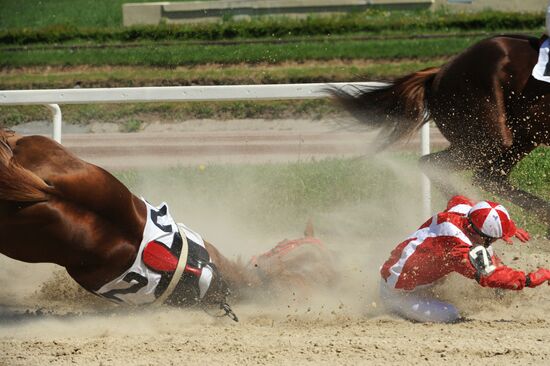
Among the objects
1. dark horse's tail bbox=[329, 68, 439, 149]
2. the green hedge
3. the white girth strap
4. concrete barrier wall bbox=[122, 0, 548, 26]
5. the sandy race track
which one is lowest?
the sandy race track

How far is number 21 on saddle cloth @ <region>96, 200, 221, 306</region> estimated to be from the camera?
4.73 meters

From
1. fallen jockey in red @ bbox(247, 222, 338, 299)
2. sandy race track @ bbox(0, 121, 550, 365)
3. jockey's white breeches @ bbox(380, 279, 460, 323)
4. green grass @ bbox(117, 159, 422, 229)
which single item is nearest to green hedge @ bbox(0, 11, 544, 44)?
green grass @ bbox(117, 159, 422, 229)

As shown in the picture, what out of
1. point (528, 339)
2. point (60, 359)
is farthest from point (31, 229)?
point (528, 339)

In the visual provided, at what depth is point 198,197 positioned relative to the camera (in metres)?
7.23

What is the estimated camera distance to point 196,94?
6270 mm

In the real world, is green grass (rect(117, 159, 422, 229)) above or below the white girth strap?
below

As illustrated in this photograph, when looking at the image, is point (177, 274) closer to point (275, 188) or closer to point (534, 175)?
point (275, 188)

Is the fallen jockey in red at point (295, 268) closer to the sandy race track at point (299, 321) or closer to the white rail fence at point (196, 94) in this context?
the sandy race track at point (299, 321)

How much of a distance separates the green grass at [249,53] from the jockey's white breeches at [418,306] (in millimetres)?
8539

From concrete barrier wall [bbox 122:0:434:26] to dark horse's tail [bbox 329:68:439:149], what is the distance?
36.3 feet

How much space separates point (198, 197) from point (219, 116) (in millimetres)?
3496

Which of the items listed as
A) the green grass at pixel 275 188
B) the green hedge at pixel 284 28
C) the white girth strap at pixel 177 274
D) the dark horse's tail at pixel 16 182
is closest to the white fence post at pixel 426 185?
the green grass at pixel 275 188

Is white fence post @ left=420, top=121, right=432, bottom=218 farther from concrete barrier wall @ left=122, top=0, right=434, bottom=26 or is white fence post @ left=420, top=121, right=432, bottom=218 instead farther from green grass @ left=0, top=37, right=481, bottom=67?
concrete barrier wall @ left=122, top=0, right=434, bottom=26

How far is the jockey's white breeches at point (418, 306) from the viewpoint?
484cm
